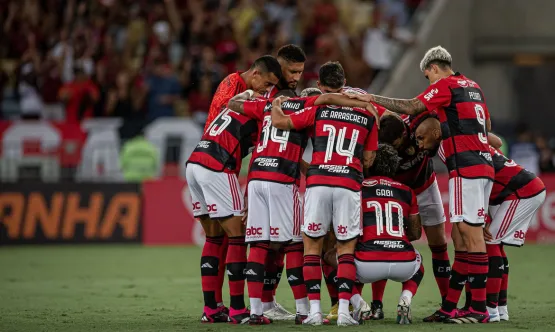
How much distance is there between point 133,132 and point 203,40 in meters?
3.17

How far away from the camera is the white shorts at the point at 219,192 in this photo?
32.6 feet

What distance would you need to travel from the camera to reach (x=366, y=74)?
22.6 m

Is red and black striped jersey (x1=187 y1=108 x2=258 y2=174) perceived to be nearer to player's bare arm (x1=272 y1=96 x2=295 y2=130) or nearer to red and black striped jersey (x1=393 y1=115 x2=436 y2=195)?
player's bare arm (x1=272 y1=96 x2=295 y2=130)

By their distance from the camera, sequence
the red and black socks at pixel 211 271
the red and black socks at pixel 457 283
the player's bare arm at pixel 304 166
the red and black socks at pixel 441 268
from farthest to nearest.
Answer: the red and black socks at pixel 441 268 → the player's bare arm at pixel 304 166 → the red and black socks at pixel 211 271 → the red and black socks at pixel 457 283

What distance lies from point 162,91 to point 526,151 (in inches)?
300

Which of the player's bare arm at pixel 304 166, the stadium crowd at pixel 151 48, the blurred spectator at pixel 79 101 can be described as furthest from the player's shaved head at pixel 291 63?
the blurred spectator at pixel 79 101

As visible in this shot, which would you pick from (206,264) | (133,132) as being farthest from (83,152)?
(206,264)

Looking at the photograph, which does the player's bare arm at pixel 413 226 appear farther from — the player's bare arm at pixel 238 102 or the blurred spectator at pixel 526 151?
the blurred spectator at pixel 526 151

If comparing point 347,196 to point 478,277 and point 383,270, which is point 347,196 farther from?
point 478,277

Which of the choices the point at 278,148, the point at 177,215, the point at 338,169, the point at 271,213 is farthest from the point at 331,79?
the point at 177,215

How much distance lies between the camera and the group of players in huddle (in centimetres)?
943

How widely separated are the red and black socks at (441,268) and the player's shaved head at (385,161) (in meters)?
1.08

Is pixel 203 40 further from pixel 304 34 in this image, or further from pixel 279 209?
pixel 279 209

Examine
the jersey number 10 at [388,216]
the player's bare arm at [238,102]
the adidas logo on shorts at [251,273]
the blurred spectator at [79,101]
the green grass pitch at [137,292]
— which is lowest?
the green grass pitch at [137,292]
